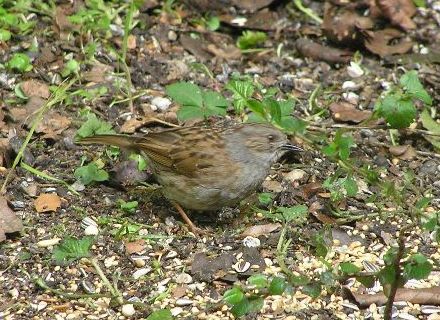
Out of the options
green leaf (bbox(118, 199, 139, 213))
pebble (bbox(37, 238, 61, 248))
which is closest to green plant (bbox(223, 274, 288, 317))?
pebble (bbox(37, 238, 61, 248))

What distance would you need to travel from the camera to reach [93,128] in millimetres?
6562

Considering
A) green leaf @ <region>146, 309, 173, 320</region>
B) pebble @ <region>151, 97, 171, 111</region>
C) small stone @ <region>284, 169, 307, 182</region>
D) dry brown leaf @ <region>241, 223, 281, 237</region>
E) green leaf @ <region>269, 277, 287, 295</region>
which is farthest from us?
pebble @ <region>151, 97, 171, 111</region>

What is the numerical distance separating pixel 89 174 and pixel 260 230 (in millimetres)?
1170

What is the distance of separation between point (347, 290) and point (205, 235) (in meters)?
0.97

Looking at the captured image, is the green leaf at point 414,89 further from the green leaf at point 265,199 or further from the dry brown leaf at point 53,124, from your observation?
the dry brown leaf at point 53,124

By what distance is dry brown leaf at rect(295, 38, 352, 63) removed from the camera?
785cm

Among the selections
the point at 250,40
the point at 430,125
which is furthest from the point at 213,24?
the point at 430,125

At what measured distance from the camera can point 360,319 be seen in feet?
17.0

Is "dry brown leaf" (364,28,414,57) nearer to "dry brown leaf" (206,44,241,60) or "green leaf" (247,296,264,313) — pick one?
"dry brown leaf" (206,44,241,60)

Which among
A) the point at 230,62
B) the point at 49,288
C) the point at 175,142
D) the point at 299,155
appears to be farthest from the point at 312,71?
the point at 49,288

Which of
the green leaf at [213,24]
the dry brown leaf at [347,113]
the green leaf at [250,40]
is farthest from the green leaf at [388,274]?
the green leaf at [213,24]

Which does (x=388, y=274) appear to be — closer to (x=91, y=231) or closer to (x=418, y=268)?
(x=418, y=268)

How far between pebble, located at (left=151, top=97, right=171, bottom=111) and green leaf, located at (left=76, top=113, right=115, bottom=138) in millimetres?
569

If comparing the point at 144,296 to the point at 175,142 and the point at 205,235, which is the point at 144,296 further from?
the point at 175,142
